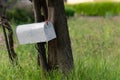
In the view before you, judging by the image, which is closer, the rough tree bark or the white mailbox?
the white mailbox

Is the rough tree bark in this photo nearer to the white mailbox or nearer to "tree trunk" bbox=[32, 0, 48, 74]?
"tree trunk" bbox=[32, 0, 48, 74]

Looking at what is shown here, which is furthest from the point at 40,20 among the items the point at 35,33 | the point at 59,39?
the point at 35,33

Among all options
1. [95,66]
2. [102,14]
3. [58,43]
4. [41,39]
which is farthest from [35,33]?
[102,14]

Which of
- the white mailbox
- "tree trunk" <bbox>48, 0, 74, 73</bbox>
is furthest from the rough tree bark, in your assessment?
the white mailbox

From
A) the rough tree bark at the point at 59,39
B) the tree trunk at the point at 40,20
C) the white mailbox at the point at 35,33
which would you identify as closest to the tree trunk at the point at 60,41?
the rough tree bark at the point at 59,39

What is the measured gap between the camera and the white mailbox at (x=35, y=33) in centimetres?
437

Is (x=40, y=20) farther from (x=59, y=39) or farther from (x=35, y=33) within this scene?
(x=35, y=33)

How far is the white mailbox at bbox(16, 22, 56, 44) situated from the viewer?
4371 millimetres

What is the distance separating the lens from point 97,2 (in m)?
22.2

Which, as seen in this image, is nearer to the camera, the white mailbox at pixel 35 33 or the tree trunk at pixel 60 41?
the white mailbox at pixel 35 33

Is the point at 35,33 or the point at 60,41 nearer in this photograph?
the point at 35,33

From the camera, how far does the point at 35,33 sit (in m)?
4.41

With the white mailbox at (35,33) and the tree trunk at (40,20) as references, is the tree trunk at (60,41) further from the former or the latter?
the white mailbox at (35,33)

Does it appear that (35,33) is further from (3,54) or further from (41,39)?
(3,54)
